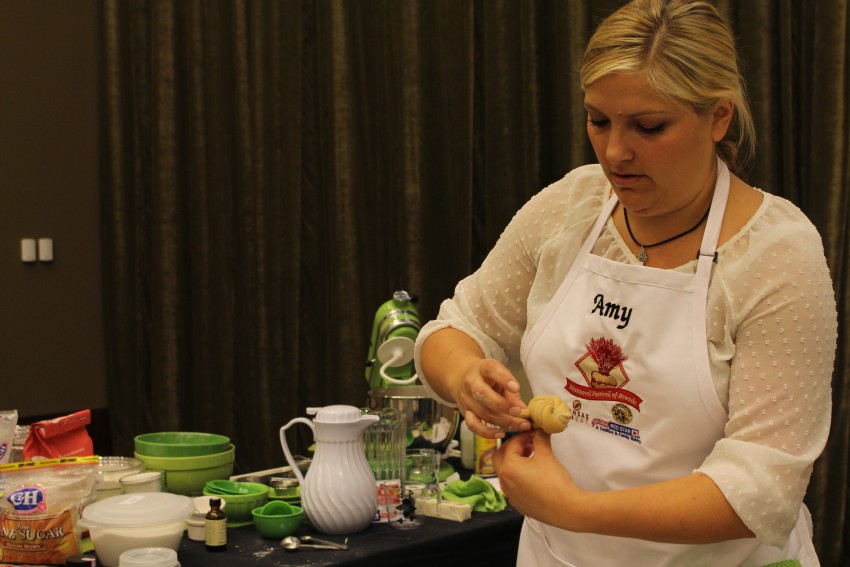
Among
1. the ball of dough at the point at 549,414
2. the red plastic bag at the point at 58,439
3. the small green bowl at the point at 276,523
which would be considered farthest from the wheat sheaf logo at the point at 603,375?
the red plastic bag at the point at 58,439

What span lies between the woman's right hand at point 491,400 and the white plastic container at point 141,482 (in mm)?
802

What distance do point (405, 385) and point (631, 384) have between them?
104cm

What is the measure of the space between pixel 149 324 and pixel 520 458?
3.38 meters

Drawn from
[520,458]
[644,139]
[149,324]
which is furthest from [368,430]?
[149,324]

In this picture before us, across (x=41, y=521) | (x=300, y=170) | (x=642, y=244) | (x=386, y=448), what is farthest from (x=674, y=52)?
(x=300, y=170)

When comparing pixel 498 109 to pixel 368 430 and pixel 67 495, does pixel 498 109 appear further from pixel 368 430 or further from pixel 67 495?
pixel 67 495

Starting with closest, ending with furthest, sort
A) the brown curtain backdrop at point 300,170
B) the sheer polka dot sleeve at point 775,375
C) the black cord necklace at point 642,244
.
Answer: the sheer polka dot sleeve at point 775,375 → the black cord necklace at point 642,244 → the brown curtain backdrop at point 300,170

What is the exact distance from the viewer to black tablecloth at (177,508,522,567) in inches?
65.0

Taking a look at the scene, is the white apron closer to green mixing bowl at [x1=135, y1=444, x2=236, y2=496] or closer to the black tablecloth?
A: the black tablecloth

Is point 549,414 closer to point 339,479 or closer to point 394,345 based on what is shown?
point 339,479

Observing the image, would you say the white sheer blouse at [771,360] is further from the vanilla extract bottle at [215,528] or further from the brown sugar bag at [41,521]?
the brown sugar bag at [41,521]

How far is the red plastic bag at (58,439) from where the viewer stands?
6.22 feet

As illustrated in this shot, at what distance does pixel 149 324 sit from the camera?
170 inches

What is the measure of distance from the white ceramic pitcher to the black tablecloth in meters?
0.03
